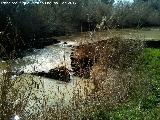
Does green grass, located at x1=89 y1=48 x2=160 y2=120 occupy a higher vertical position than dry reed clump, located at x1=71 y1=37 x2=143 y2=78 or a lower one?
lower

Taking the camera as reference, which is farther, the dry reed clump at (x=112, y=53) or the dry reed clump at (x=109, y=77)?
the dry reed clump at (x=112, y=53)

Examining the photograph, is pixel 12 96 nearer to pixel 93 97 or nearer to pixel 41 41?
pixel 93 97

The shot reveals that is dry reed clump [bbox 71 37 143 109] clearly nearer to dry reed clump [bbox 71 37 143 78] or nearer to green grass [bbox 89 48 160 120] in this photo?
dry reed clump [bbox 71 37 143 78]

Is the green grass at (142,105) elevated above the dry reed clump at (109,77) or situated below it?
below

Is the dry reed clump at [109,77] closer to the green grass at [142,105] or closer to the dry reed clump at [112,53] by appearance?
the dry reed clump at [112,53]

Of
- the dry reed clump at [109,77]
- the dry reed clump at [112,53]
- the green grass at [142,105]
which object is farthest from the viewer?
the dry reed clump at [112,53]

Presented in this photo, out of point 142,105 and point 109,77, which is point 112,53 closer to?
point 109,77

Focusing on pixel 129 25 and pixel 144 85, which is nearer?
pixel 144 85

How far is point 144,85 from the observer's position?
963 centimetres

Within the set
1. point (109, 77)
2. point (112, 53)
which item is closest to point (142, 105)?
point (109, 77)

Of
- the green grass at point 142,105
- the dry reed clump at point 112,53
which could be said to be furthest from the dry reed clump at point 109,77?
the green grass at point 142,105

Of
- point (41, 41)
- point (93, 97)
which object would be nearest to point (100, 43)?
point (93, 97)

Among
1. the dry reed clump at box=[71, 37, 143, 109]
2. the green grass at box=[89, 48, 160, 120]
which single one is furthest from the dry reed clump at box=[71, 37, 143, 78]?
the green grass at box=[89, 48, 160, 120]

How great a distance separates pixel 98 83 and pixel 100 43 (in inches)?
62.4
